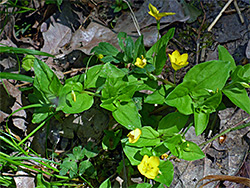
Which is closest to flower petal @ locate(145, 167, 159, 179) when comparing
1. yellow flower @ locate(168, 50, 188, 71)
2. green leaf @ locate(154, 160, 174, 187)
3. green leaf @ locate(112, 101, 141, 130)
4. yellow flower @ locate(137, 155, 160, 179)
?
yellow flower @ locate(137, 155, 160, 179)

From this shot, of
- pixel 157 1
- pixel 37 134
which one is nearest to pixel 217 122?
pixel 157 1

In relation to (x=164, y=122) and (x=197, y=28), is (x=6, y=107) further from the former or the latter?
(x=197, y=28)

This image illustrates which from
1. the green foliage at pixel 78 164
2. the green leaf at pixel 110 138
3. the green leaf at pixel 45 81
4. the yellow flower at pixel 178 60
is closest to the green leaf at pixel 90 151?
the green foliage at pixel 78 164

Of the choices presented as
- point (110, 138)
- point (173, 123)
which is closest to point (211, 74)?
point (173, 123)

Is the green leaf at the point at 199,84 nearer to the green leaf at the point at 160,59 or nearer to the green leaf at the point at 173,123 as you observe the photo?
the green leaf at the point at 173,123

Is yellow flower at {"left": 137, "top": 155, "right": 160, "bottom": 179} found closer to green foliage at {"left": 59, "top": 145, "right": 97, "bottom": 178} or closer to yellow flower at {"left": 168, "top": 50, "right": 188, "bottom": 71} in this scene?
green foliage at {"left": 59, "top": 145, "right": 97, "bottom": 178}

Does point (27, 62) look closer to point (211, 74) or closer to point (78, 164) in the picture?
point (78, 164)
